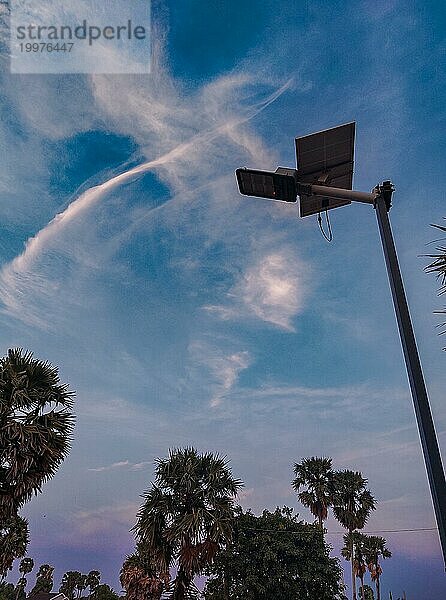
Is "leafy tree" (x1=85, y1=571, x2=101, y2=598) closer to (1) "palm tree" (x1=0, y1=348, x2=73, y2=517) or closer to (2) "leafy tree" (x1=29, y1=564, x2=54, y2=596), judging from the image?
(2) "leafy tree" (x1=29, y1=564, x2=54, y2=596)

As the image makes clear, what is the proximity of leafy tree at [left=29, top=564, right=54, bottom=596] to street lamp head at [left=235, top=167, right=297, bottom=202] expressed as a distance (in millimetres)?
70447

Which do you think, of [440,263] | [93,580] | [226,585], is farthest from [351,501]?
[93,580]

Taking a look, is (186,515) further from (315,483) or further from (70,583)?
(70,583)

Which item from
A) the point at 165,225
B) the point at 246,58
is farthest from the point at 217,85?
the point at 165,225

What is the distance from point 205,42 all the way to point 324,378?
35.7 metres

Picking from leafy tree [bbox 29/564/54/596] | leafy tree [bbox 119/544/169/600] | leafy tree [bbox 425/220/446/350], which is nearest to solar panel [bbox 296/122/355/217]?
leafy tree [bbox 425/220/446/350]

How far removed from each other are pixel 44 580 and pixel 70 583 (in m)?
3.54

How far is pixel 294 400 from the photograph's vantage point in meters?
43.9

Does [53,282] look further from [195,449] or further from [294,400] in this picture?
[294,400]

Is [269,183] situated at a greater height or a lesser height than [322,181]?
lesser

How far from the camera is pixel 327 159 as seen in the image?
463 cm

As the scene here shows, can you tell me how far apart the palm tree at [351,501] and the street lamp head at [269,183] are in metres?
32.9

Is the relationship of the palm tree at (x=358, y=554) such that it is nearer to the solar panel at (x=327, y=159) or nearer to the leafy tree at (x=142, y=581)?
the leafy tree at (x=142, y=581)

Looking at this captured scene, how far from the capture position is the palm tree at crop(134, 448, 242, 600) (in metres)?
18.6
